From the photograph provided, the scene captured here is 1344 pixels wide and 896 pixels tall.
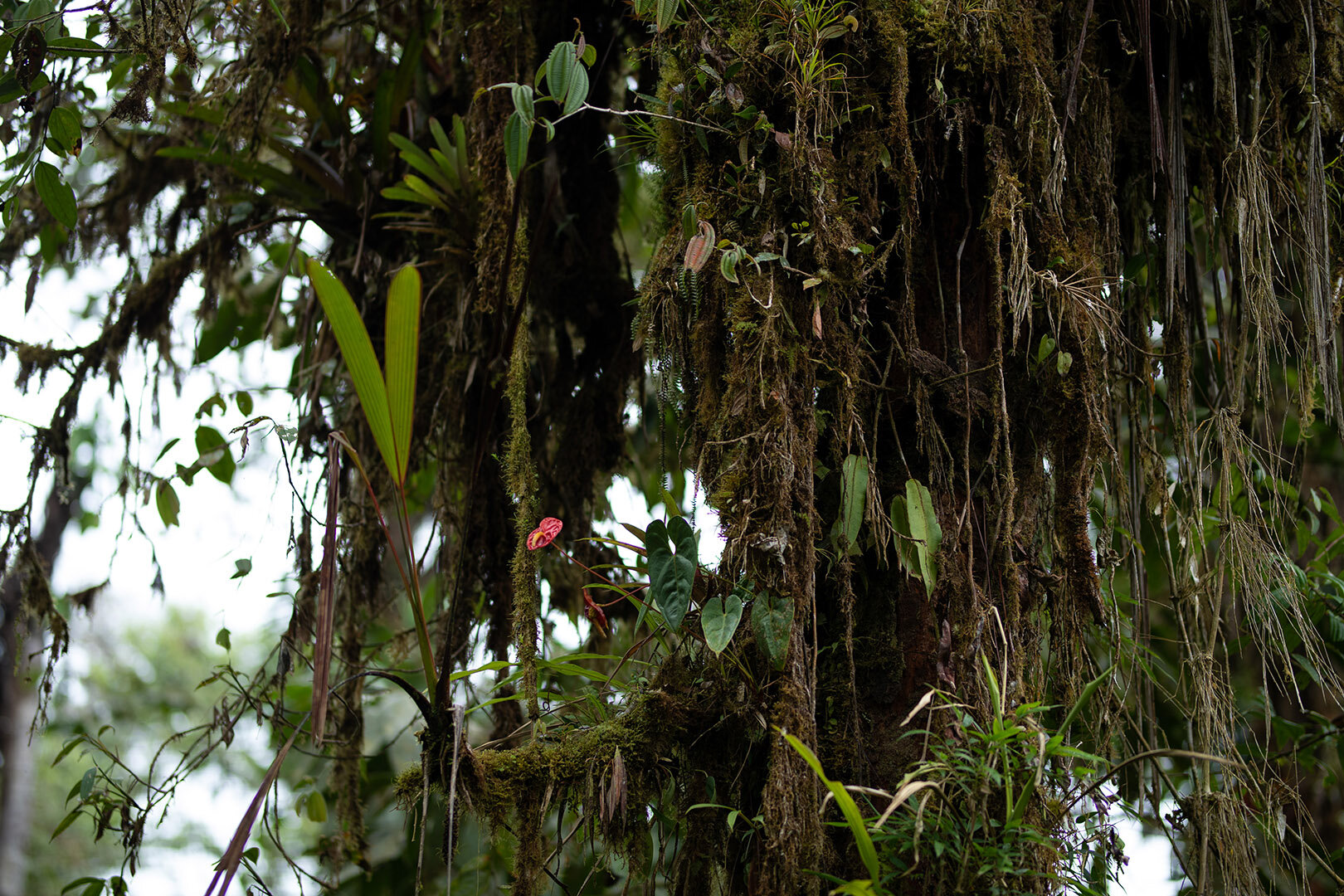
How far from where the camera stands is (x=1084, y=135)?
150 cm

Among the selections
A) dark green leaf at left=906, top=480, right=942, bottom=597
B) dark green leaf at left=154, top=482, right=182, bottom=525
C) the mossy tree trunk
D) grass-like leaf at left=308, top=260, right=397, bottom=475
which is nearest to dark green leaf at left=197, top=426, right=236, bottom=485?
dark green leaf at left=154, top=482, right=182, bottom=525

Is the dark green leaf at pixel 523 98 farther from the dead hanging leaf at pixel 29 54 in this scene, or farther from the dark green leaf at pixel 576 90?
the dead hanging leaf at pixel 29 54

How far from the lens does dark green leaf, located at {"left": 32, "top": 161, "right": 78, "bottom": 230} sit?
4.93ft

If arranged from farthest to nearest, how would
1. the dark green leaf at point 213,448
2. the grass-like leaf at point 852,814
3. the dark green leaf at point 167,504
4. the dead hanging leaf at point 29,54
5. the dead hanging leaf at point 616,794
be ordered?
1. the dark green leaf at point 213,448
2. the dark green leaf at point 167,504
3. the dead hanging leaf at point 29,54
4. the dead hanging leaf at point 616,794
5. the grass-like leaf at point 852,814

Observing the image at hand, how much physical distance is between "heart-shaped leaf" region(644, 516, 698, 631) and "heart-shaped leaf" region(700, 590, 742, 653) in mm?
34

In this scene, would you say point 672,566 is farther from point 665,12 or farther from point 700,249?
point 665,12

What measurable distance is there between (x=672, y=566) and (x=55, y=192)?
1288mm

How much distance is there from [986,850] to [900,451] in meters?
0.54

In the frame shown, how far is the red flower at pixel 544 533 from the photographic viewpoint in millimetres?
1270

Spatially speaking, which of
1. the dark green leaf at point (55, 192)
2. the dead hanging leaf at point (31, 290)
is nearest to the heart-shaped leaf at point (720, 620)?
the dark green leaf at point (55, 192)

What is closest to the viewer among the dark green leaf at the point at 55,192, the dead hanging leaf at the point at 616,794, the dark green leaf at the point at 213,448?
the dead hanging leaf at the point at 616,794

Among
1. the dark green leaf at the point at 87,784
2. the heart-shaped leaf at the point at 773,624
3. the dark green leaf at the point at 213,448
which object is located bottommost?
the dark green leaf at the point at 87,784

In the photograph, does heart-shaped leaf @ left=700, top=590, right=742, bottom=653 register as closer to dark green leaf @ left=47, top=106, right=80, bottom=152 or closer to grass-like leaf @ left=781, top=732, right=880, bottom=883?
grass-like leaf @ left=781, top=732, right=880, bottom=883

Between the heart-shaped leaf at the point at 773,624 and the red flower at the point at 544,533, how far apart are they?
0.33m
